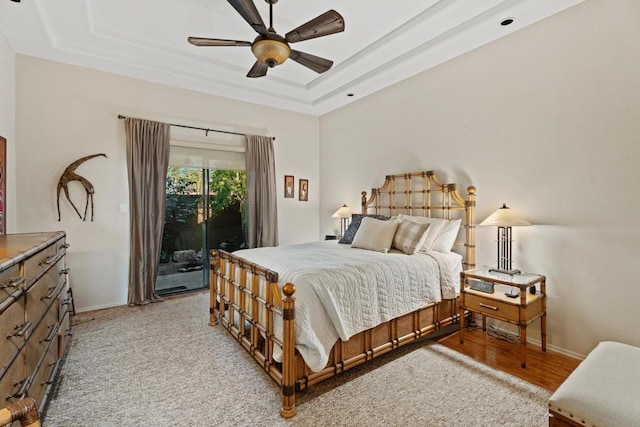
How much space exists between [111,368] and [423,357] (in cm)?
262

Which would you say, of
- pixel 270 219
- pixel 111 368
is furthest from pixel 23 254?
pixel 270 219

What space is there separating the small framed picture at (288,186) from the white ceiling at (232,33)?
1.69m

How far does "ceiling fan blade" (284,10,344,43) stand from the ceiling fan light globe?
4.3 inches

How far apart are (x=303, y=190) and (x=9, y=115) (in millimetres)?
3918

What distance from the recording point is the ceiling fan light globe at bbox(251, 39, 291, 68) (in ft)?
7.79

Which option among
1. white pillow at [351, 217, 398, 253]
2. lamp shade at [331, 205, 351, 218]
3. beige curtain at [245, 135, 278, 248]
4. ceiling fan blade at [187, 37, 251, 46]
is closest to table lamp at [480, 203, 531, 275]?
white pillow at [351, 217, 398, 253]

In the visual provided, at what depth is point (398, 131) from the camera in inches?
167

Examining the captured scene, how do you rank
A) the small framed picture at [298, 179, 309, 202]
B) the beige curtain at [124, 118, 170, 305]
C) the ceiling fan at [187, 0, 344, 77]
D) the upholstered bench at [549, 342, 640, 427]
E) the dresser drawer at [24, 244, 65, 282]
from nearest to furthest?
the upholstered bench at [549, 342, 640, 427] < the dresser drawer at [24, 244, 65, 282] < the ceiling fan at [187, 0, 344, 77] < the beige curtain at [124, 118, 170, 305] < the small framed picture at [298, 179, 309, 202]

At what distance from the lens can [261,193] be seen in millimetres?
4969

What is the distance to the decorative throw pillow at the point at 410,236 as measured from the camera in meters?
3.13

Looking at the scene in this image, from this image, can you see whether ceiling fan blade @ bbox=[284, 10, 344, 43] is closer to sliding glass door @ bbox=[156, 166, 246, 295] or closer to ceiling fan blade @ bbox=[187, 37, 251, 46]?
ceiling fan blade @ bbox=[187, 37, 251, 46]

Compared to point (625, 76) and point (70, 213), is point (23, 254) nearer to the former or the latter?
point (70, 213)

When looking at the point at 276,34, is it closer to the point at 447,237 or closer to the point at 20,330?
the point at 20,330

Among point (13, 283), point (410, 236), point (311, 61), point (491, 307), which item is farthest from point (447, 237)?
point (13, 283)
